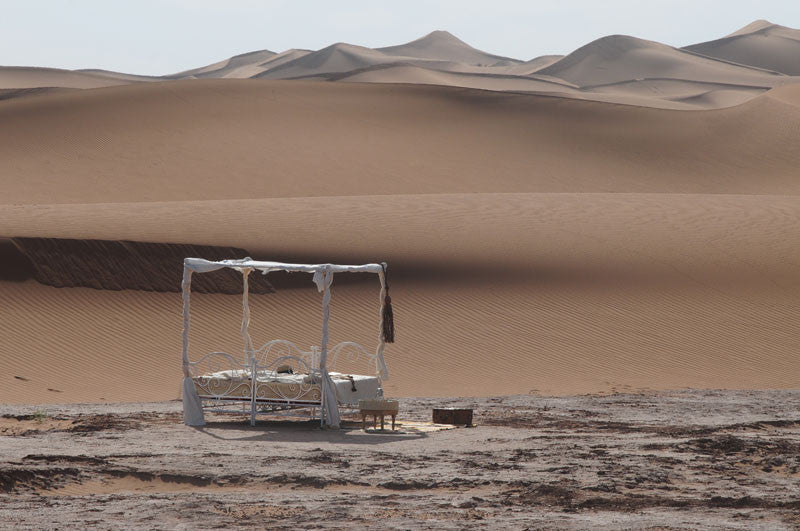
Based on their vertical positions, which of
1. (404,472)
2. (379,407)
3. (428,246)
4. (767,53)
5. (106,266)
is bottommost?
(404,472)

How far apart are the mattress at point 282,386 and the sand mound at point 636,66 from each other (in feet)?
482

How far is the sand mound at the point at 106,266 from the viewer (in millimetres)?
26906

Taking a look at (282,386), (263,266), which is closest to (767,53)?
(263,266)

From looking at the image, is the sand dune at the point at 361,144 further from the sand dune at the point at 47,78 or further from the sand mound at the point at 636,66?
the sand mound at the point at 636,66

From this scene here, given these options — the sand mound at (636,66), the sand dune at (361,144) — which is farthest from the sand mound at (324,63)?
the sand dune at (361,144)

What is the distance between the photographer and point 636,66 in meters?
178

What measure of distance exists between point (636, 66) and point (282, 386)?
169 m

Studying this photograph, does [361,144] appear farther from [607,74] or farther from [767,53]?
[767,53]

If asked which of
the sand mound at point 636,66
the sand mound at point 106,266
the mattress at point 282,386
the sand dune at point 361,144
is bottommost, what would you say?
the mattress at point 282,386

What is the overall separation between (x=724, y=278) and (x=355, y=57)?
6779 inches

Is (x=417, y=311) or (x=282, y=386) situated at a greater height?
(x=417, y=311)

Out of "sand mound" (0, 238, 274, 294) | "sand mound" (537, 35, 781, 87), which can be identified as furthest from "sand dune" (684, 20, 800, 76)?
"sand mound" (0, 238, 274, 294)

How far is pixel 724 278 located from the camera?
99.2 ft

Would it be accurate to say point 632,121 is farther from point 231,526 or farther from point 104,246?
point 231,526
